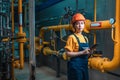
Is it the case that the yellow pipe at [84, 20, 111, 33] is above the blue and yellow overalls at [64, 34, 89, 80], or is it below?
above

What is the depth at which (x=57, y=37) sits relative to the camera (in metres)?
4.88

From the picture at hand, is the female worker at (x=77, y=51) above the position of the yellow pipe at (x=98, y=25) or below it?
below

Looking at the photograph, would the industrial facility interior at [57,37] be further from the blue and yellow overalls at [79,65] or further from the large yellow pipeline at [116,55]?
the blue and yellow overalls at [79,65]

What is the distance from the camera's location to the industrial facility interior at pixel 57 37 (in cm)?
276

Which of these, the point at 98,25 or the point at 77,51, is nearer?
the point at 77,51

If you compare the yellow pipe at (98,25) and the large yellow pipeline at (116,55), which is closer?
the large yellow pipeline at (116,55)

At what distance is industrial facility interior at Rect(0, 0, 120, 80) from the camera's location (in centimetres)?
276

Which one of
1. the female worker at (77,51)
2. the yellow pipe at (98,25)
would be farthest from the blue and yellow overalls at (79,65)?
the yellow pipe at (98,25)

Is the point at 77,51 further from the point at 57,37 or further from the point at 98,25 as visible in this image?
the point at 57,37

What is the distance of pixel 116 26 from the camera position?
246 cm

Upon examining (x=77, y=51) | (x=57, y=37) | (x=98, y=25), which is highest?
(x=98, y=25)

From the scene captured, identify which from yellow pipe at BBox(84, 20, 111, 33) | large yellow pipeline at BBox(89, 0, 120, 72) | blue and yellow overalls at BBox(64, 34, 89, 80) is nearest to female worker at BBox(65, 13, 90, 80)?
blue and yellow overalls at BBox(64, 34, 89, 80)

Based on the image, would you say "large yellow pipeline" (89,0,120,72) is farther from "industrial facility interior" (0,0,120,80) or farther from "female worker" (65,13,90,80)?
"female worker" (65,13,90,80)

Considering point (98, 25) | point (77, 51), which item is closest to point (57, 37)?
point (98, 25)
